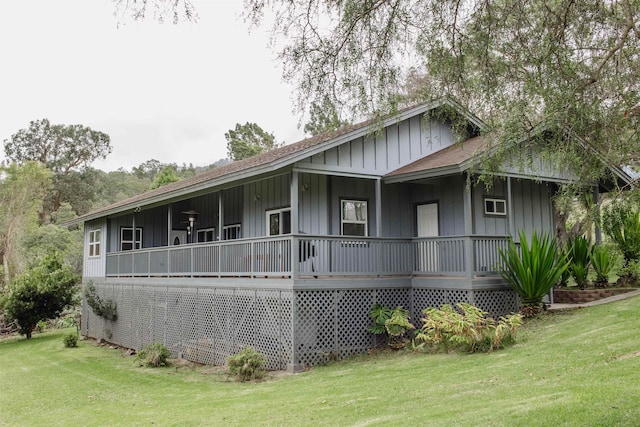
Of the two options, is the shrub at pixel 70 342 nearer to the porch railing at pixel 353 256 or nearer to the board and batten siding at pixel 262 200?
the board and batten siding at pixel 262 200

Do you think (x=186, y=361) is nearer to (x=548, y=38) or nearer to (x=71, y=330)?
(x=548, y=38)

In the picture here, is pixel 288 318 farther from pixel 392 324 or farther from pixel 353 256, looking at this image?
pixel 392 324

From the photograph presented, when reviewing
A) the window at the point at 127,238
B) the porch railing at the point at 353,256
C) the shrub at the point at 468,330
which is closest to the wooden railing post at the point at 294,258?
the porch railing at the point at 353,256

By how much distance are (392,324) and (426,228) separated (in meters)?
3.75

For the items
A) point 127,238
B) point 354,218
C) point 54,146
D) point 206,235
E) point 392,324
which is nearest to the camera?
point 392,324

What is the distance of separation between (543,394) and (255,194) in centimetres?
1131

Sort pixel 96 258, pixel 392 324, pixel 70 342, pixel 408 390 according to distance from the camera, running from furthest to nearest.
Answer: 1. pixel 96 258
2. pixel 70 342
3. pixel 392 324
4. pixel 408 390

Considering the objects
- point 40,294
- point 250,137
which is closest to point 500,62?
point 40,294

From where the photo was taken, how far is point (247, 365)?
38.3 ft

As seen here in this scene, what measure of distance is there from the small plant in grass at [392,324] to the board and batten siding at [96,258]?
43.6 feet

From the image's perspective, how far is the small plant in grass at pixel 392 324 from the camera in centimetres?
1250

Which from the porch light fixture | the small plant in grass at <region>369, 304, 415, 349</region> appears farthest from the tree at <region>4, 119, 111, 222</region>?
the small plant in grass at <region>369, 304, 415, 349</region>

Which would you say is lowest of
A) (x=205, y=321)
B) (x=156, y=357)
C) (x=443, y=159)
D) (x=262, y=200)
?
(x=156, y=357)

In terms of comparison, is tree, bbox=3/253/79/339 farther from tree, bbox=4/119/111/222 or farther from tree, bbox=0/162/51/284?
tree, bbox=4/119/111/222
